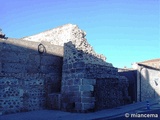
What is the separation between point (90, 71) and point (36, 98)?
358 centimetres

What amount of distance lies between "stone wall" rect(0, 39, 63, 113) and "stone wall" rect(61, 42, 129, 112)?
1.06m

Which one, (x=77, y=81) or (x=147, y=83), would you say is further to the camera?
(x=147, y=83)

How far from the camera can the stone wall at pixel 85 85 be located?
10.7m

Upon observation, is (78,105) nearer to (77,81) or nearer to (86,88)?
(86,88)

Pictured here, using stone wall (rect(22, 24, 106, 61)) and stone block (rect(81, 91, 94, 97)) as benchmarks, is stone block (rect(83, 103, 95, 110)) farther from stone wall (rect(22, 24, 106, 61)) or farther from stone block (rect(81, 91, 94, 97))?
stone wall (rect(22, 24, 106, 61))

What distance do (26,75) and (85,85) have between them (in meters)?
3.45

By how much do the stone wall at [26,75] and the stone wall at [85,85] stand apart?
1.06 metres

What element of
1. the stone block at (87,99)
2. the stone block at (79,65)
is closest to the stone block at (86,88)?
the stone block at (87,99)

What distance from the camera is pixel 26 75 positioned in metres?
11.3

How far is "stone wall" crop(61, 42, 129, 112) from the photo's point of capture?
10.7 meters

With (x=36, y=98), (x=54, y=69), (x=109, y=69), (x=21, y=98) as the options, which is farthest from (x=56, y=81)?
(x=109, y=69)

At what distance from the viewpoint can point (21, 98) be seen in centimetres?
1095

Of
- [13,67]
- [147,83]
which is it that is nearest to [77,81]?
[13,67]

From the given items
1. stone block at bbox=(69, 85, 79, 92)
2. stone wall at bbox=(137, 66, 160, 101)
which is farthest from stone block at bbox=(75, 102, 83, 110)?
stone wall at bbox=(137, 66, 160, 101)
